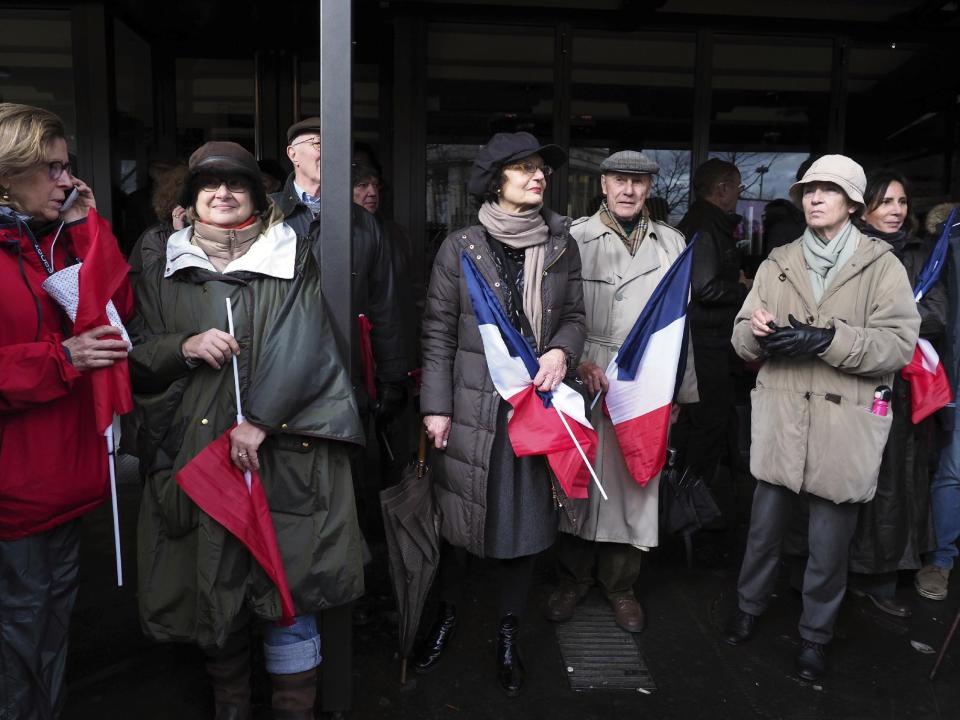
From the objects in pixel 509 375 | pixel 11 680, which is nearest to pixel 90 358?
pixel 11 680

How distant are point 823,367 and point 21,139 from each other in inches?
113

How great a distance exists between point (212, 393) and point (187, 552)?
51 cm

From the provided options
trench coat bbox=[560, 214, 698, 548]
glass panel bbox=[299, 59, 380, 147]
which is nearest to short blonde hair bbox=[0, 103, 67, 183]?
trench coat bbox=[560, 214, 698, 548]

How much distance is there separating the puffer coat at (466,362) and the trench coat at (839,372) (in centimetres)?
84

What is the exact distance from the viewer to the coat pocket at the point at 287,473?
2633 mm

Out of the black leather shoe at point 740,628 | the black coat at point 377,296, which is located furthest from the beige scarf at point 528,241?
the black leather shoe at point 740,628

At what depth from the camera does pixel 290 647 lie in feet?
9.03

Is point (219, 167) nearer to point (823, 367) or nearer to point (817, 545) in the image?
point (823, 367)

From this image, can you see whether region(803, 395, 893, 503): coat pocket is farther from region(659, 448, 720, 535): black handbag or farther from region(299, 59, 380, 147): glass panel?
region(299, 59, 380, 147): glass panel

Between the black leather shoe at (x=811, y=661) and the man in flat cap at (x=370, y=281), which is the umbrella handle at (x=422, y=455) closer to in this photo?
the man in flat cap at (x=370, y=281)

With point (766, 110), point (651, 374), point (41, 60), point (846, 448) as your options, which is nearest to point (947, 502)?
point (846, 448)

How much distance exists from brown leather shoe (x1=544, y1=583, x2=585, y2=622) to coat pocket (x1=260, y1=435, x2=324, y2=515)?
4.99ft

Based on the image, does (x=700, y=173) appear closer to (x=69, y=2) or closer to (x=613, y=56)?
(x=613, y=56)

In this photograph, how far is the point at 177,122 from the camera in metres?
6.86
